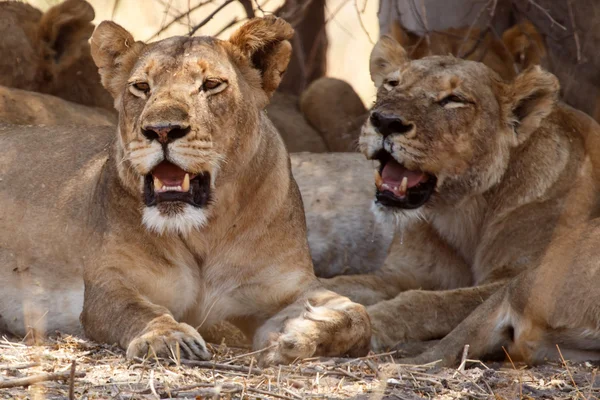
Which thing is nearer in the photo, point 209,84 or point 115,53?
point 209,84

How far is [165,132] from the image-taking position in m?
4.08

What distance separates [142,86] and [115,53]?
44 cm

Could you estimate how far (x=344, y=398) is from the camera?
11.9ft

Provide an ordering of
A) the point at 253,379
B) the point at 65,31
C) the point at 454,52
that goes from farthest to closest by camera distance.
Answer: the point at 65,31, the point at 454,52, the point at 253,379

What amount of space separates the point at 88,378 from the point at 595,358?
1958 millimetres

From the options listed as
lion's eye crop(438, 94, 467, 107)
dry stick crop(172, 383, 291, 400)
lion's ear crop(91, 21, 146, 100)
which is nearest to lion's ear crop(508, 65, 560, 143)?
lion's eye crop(438, 94, 467, 107)

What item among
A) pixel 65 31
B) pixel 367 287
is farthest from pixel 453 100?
pixel 65 31

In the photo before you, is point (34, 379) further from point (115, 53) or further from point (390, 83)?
point (390, 83)

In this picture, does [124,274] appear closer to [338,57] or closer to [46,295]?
[46,295]

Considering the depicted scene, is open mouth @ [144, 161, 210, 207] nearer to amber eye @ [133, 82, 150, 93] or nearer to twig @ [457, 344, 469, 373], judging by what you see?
amber eye @ [133, 82, 150, 93]

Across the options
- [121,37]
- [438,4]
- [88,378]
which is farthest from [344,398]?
[438,4]

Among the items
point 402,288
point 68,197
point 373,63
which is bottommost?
point 402,288

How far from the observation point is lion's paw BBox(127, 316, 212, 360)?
3.95m

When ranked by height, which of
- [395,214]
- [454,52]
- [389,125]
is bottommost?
[395,214]
